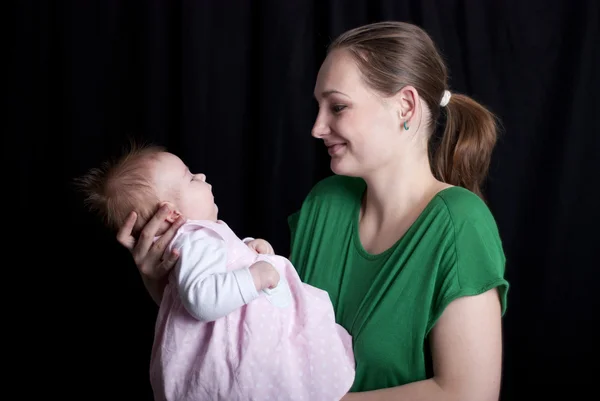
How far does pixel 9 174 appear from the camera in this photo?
7.84 ft

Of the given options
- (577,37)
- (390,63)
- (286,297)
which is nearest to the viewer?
(286,297)

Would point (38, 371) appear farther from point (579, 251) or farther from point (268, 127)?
point (579, 251)

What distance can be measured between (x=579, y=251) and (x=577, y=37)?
680mm

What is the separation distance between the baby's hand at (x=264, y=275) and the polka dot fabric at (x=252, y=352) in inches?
1.7

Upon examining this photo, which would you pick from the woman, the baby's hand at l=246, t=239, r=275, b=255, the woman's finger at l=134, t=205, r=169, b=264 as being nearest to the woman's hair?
the woman

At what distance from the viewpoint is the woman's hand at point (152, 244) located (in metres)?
1.43

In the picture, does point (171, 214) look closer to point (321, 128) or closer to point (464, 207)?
point (321, 128)

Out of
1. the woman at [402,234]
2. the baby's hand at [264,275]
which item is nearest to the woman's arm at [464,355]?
the woman at [402,234]

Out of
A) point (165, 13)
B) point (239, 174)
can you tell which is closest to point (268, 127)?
point (239, 174)

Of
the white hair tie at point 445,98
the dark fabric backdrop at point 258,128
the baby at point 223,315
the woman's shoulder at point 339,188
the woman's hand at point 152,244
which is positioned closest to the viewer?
the baby at point 223,315

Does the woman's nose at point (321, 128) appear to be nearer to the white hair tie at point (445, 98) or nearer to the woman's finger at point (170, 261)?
the white hair tie at point (445, 98)

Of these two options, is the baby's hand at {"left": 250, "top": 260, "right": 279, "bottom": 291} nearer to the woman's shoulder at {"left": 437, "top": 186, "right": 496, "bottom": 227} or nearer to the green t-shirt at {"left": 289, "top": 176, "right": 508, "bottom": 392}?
the green t-shirt at {"left": 289, "top": 176, "right": 508, "bottom": 392}

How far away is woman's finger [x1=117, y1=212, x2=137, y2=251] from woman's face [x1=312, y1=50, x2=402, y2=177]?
18.3 inches

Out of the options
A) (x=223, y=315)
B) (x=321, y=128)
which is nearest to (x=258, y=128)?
(x=321, y=128)
